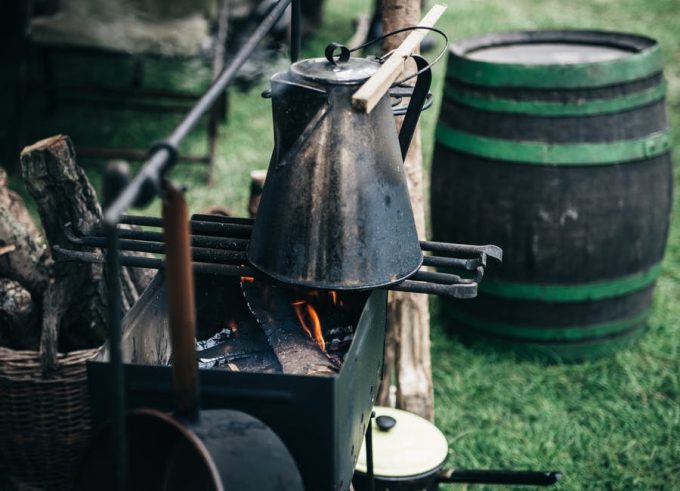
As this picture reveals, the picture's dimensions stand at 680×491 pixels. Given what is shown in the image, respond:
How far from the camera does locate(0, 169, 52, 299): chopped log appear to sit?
2.41 meters

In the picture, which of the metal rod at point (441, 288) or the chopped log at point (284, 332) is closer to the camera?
the metal rod at point (441, 288)

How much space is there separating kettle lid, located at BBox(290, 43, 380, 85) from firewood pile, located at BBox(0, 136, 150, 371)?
2.82 feet

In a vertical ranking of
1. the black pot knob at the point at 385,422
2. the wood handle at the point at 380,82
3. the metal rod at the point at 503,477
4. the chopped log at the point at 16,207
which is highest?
the wood handle at the point at 380,82

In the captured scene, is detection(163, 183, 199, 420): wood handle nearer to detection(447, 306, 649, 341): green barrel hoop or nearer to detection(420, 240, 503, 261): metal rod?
detection(420, 240, 503, 261): metal rod

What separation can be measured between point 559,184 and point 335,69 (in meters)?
1.69

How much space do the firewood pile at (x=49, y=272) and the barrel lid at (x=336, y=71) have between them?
0.86 m

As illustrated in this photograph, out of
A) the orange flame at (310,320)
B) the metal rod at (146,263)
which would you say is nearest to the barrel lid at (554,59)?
the orange flame at (310,320)

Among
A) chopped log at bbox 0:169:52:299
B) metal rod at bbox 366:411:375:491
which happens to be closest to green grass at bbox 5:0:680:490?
metal rod at bbox 366:411:375:491

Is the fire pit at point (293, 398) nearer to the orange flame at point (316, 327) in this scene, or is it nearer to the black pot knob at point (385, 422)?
the orange flame at point (316, 327)

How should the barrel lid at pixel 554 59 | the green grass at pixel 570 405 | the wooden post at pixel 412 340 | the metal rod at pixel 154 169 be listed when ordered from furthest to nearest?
the barrel lid at pixel 554 59, the green grass at pixel 570 405, the wooden post at pixel 412 340, the metal rod at pixel 154 169

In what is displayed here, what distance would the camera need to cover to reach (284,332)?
79.9 inches

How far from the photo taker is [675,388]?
325cm

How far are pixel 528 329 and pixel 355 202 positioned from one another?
1968 mm

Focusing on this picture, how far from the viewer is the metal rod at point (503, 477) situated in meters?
2.22
